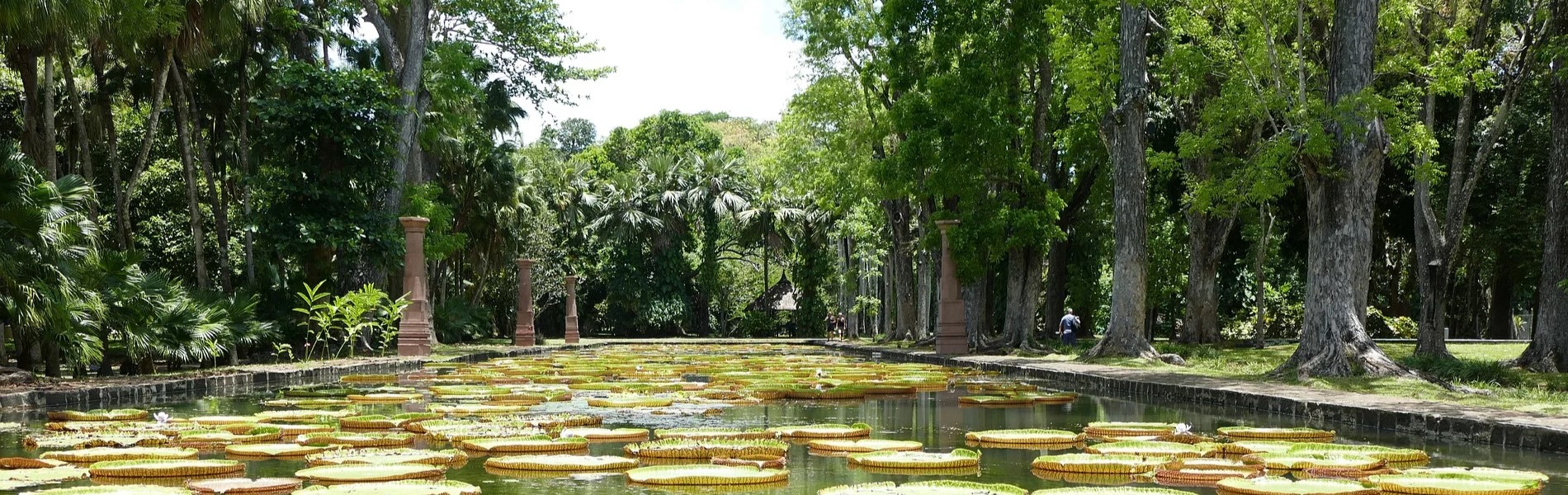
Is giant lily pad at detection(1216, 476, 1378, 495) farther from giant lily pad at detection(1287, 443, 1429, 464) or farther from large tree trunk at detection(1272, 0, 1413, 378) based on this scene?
large tree trunk at detection(1272, 0, 1413, 378)

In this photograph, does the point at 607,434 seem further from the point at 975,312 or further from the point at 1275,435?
the point at 975,312

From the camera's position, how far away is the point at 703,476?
6023mm

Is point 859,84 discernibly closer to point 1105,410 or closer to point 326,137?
point 326,137

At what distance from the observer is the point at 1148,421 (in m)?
9.83

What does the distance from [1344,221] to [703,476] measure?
10041 millimetres

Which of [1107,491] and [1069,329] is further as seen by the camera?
[1069,329]

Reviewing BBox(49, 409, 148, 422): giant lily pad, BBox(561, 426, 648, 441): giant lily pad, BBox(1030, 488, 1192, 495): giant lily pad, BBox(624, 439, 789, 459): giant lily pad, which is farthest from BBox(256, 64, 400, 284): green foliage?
BBox(1030, 488, 1192, 495): giant lily pad

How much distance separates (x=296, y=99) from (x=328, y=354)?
13.5ft

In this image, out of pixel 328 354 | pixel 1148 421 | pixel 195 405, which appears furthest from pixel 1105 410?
pixel 328 354

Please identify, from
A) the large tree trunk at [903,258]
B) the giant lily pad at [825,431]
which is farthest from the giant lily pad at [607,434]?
the large tree trunk at [903,258]

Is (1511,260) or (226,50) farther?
(1511,260)

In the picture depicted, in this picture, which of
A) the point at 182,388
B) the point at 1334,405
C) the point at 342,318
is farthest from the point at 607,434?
the point at 342,318

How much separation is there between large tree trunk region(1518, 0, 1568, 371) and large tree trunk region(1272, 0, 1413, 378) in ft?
9.32

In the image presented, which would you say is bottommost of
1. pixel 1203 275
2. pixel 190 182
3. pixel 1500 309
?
pixel 1500 309
